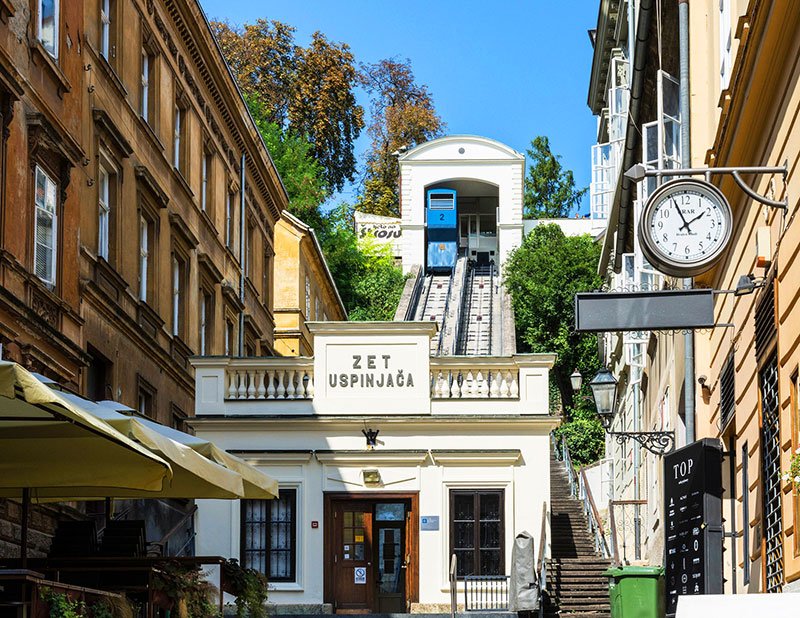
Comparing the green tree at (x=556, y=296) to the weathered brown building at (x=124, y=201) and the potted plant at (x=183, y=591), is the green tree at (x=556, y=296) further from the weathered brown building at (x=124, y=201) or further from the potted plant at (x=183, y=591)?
the potted plant at (x=183, y=591)

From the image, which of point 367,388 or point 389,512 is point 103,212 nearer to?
point 367,388

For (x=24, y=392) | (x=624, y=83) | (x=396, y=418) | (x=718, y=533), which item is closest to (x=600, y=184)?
(x=624, y=83)

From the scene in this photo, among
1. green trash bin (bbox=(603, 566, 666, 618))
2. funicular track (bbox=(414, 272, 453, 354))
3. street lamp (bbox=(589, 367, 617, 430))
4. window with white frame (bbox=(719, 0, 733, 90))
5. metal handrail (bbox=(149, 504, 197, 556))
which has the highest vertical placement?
funicular track (bbox=(414, 272, 453, 354))

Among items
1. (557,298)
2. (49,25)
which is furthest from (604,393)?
(557,298)

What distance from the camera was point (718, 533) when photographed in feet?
43.0

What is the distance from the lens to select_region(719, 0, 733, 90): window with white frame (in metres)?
14.6

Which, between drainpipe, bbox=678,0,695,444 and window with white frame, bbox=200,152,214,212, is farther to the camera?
window with white frame, bbox=200,152,214,212

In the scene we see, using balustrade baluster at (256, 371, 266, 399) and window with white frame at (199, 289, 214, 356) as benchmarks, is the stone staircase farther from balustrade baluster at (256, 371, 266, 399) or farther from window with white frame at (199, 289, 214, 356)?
window with white frame at (199, 289, 214, 356)

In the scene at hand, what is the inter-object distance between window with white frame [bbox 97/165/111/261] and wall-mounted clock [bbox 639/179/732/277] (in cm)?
1421

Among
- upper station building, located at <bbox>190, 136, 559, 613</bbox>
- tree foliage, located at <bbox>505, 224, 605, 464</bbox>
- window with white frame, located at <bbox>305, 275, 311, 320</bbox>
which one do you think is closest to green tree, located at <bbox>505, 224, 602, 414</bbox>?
tree foliage, located at <bbox>505, 224, 605, 464</bbox>

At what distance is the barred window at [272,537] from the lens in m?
27.2

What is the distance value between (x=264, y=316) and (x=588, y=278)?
2276 centimetres

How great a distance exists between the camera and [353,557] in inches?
1086

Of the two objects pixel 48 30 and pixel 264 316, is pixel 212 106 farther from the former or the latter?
pixel 48 30
